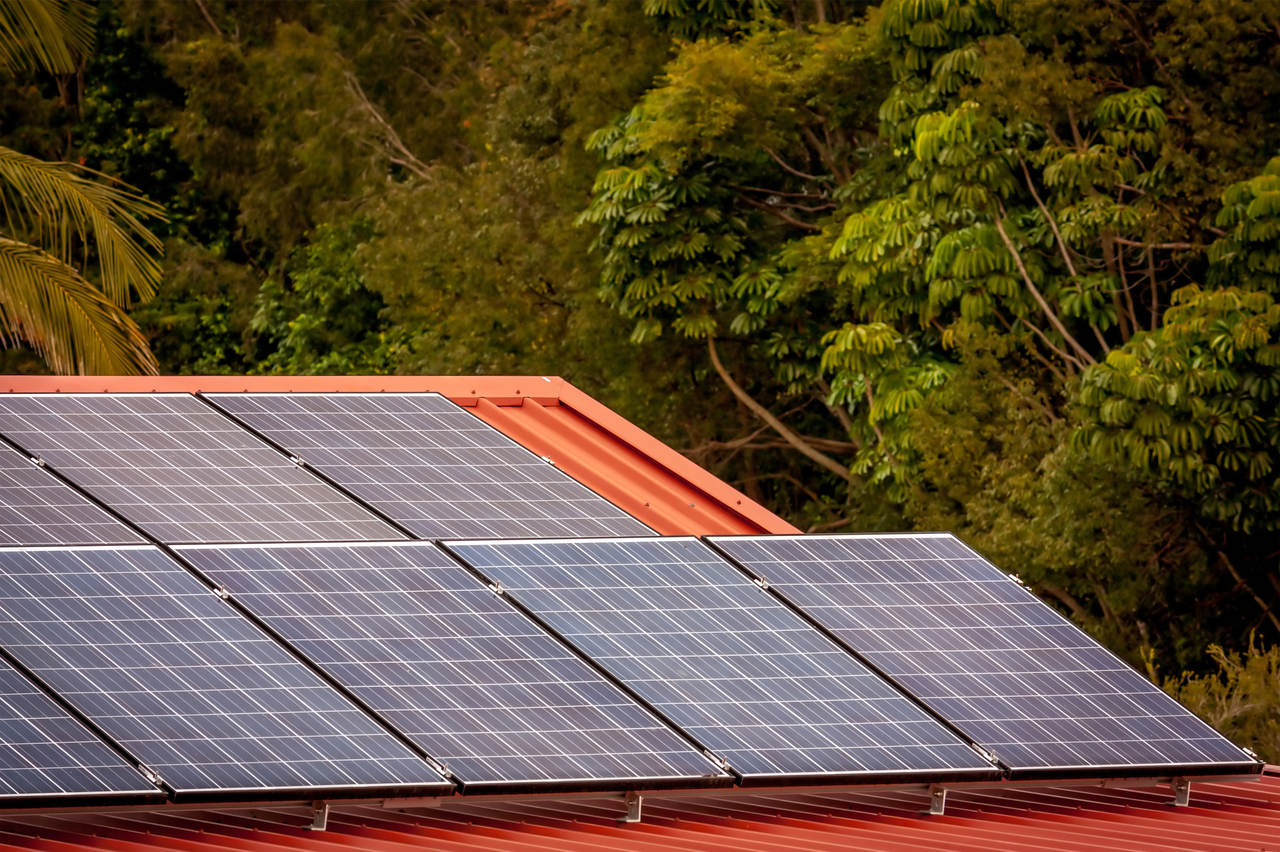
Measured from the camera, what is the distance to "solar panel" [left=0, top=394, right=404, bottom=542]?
1147 cm

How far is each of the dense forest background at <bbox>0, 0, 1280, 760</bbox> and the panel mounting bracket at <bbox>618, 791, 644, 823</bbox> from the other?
15.0 meters

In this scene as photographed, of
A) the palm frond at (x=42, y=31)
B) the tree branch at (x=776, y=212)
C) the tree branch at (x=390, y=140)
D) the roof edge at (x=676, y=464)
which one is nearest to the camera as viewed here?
the roof edge at (x=676, y=464)

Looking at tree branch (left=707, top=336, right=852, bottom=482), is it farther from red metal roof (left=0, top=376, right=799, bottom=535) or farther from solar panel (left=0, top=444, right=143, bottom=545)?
solar panel (left=0, top=444, right=143, bottom=545)

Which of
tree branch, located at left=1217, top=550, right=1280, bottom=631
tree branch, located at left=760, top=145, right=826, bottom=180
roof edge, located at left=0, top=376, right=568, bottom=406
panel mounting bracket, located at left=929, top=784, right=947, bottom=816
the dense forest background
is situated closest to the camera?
panel mounting bracket, located at left=929, top=784, right=947, bottom=816

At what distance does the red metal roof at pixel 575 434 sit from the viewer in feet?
46.2

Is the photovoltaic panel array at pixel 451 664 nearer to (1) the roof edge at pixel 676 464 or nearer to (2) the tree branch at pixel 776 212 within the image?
(1) the roof edge at pixel 676 464

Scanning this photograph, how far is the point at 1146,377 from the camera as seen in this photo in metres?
23.0

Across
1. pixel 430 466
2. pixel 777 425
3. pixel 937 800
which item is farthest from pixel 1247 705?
pixel 777 425

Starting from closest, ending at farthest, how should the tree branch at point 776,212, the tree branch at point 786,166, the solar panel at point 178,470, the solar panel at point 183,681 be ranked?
the solar panel at point 183,681 → the solar panel at point 178,470 → the tree branch at point 786,166 → the tree branch at point 776,212

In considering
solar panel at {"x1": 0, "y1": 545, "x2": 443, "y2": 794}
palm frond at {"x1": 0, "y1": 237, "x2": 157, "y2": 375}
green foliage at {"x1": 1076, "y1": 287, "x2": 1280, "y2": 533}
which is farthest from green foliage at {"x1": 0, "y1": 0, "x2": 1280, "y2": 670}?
solar panel at {"x1": 0, "y1": 545, "x2": 443, "y2": 794}

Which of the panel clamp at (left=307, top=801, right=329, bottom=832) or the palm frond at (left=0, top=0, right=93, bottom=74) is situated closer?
the panel clamp at (left=307, top=801, right=329, bottom=832)

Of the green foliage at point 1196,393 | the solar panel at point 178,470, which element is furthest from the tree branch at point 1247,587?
the solar panel at point 178,470

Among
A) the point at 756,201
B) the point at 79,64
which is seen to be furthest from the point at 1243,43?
the point at 79,64

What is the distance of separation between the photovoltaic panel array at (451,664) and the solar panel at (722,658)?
20 cm
